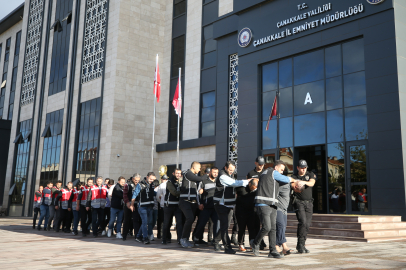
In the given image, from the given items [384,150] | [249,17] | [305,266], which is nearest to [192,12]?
[249,17]

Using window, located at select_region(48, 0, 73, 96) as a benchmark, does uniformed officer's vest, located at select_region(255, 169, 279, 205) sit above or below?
below

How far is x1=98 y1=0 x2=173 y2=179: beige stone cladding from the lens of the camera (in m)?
27.8

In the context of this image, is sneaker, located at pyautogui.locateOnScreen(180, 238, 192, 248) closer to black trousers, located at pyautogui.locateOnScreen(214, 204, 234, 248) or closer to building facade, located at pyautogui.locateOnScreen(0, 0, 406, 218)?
black trousers, located at pyautogui.locateOnScreen(214, 204, 234, 248)

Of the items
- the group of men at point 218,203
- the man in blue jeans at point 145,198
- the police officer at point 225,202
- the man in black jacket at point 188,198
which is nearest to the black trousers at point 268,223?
the group of men at point 218,203

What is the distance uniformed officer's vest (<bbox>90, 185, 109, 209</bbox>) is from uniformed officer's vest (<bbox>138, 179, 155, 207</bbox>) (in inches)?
116

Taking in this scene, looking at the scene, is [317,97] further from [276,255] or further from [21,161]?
[21,161]

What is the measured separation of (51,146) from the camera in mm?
33969

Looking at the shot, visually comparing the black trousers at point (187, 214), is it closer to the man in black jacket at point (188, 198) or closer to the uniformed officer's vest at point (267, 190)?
the man in black jacket at point (188, 198)

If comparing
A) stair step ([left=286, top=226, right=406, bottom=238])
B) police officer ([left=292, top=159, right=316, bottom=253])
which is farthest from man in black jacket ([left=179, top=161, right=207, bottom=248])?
stair step ([left=286, top=226, right=406, bottom=238])

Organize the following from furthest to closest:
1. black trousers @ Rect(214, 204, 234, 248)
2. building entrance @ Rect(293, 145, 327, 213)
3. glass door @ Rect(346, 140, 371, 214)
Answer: building entrance @ Rect(293, 145, 327, 213) → glass door @ Rect(346, 140, 371, 214) → black trousers @ Rect(214, 204, 234, 248)

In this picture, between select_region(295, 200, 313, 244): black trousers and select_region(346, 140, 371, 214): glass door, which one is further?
select_region(346, 140, 371, 214): glass door

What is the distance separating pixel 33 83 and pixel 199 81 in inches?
790

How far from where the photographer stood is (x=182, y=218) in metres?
11.3

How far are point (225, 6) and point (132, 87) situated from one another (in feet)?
29.0
